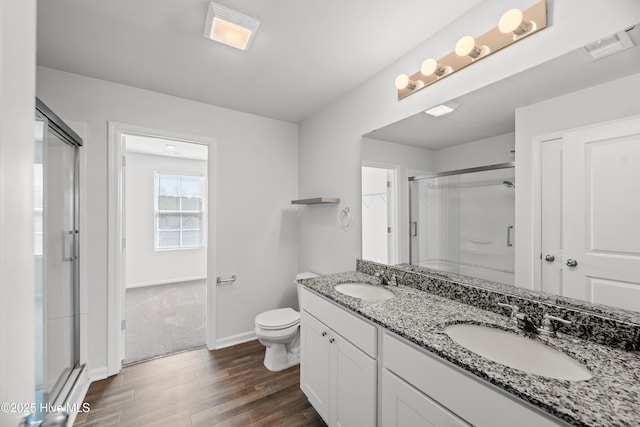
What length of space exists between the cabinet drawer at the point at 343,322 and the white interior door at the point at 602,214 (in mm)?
820

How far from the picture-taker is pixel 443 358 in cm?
87

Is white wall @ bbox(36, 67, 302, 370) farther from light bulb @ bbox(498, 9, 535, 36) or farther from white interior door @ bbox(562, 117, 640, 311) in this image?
white interior door @ bbox(562, 117, 640, 311)

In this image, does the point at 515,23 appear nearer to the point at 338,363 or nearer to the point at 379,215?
the point at 379,215

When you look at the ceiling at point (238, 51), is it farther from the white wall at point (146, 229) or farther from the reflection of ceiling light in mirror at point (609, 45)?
the white wall at point (146, 229)

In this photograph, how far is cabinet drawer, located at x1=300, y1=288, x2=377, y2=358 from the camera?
1.20 m

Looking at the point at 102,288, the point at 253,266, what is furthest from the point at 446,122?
the point at 102,288

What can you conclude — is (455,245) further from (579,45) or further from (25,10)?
(25,10)

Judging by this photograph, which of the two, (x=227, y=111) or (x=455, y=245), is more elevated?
(x=227, y=111)

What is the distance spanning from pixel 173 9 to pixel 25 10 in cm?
110

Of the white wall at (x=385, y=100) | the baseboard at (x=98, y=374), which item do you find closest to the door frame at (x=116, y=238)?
the baseboard at (x=98, y=374)

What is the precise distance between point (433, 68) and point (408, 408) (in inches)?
65.9

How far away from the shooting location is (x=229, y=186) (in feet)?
8.65

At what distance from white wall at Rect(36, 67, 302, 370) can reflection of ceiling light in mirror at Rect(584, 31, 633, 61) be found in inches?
96.4

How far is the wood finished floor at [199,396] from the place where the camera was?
1636 millimetres
